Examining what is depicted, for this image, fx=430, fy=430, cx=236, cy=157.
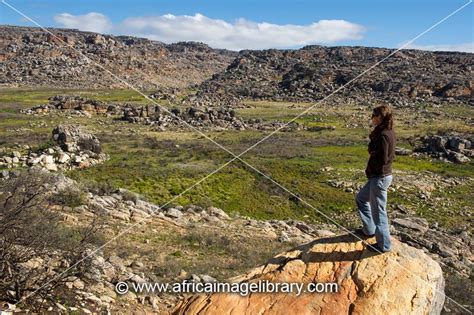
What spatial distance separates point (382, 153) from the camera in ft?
18.4

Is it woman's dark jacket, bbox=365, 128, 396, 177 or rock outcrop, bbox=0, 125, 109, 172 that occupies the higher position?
woman's dark jacket, bbox=365, 128, 396, 177

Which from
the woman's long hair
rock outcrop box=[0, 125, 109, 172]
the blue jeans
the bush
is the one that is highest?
the woman's long hair

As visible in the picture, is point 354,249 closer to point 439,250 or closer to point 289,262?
point 289,262

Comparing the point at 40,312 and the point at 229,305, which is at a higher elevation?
the point at 229,305

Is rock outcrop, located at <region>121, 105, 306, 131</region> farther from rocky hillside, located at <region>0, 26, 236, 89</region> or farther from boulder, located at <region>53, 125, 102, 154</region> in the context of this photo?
rocky hillside, located at <region>0, 26, 236, 89</region>

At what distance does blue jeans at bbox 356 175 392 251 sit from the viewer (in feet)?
18.1

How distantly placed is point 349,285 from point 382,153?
1.73 m

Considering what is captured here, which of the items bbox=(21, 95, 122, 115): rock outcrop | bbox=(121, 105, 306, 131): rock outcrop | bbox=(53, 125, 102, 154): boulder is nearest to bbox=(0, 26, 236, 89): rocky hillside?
bbox=(21, 95, 122, 115): rock outcrop

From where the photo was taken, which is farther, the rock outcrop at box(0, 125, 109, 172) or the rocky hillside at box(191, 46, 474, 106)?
the rocky hillside at box(191, 46, 474, 106)

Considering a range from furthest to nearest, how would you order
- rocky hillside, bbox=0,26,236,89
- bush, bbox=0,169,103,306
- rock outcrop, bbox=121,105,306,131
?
rocky hillside, bbox=0,26,236,89 → rock outcrop, bbox=121,105,306,131 → bush, bbox=0,169,103,306

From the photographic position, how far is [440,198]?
2331 cm

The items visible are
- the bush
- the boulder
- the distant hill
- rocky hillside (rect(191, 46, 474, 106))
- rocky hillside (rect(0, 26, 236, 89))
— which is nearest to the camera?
the bush

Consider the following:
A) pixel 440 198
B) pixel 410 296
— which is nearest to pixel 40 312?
pixel 410 296

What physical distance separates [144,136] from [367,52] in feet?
314
